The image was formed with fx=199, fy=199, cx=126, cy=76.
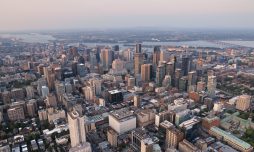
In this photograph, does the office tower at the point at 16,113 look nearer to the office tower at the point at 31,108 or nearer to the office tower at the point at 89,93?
the office tower at the point at 31,108

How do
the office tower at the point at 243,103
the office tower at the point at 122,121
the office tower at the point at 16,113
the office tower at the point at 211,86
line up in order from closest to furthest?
the office tower at the point at 122,121 < the office tower at the point at 16,113 < the office tower at the point at 243,103 < the office tower at the point at 211,86

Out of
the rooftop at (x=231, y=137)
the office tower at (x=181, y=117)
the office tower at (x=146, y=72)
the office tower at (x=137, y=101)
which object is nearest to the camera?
the rooftop at (x=231, y=137)

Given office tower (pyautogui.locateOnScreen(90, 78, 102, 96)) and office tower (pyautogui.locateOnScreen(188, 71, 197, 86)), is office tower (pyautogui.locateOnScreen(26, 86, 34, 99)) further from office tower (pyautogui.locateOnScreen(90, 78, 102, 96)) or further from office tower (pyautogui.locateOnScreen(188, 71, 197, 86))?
office tower (pyautogui.locateOnScreen(188, 71, 197, 86))

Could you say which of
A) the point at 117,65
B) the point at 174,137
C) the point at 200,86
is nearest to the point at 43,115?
the point at 174,137

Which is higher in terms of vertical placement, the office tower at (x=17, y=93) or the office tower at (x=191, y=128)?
the office tower at (x=17, y=93)

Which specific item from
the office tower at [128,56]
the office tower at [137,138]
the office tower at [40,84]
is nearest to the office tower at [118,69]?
the office tower at [128,56]

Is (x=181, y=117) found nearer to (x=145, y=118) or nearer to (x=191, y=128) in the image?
(x=191, y=128)

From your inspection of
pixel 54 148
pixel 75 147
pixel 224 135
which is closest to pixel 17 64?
pixel 54 148

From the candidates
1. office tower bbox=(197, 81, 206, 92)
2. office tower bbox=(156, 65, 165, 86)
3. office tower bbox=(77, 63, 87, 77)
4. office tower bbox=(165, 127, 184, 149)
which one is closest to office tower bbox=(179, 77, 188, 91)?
office tower bbox=(197, 81, 206, 92)
